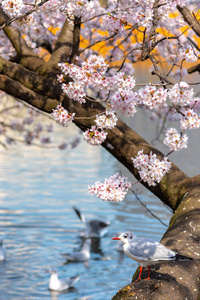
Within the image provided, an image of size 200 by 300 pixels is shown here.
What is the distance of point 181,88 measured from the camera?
5875mm

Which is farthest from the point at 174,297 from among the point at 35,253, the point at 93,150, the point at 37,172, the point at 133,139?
the point at 93,150

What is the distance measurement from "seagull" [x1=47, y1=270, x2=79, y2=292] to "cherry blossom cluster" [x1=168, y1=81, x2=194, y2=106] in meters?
6.99

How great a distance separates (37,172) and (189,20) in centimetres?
1987

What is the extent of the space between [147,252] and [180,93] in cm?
186

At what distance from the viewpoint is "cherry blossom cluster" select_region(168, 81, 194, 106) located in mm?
5754

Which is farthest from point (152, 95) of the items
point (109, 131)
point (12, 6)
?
point (12, 6)

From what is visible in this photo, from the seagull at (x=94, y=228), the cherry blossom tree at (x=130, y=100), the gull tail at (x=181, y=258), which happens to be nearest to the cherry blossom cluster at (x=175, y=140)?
the cherry blossom tree at (x=130, y=100)

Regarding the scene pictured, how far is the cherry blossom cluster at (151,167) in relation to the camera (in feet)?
20.6

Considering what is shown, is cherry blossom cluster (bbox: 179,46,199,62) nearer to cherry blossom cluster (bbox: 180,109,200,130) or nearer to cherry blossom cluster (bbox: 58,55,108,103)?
cherry blossom cluster (bbox: 180,109,200,130)

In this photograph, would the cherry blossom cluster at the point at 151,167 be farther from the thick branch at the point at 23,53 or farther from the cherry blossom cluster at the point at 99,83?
the thick branch at the point at 23,53

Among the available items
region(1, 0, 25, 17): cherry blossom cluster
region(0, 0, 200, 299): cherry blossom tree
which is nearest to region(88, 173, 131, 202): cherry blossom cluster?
region(0, 0, 200, 299): cherry blossom tree

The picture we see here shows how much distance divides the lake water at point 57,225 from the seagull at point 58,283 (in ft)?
0.53

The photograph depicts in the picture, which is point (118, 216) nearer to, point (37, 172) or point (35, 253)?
point (35, 253)

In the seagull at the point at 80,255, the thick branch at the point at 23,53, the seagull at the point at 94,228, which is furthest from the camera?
the seagull at the point at 94,228
